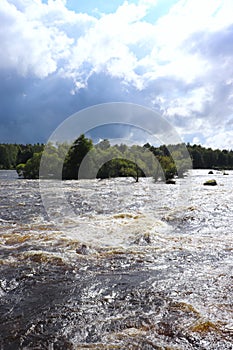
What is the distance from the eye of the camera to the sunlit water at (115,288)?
4645 mm

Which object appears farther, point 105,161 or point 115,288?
point 105,161

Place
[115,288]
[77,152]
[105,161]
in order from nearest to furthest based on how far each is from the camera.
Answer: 1. [115,288]
2. [105,161]
3. [77,152]

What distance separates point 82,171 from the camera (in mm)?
59688

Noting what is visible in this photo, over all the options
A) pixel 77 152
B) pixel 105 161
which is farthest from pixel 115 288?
pixel 77 152

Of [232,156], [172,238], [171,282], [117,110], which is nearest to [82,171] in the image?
[117,110]

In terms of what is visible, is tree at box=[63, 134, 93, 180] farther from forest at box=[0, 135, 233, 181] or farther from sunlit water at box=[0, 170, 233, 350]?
sunlit water at box=[0, 170, 233, 350]

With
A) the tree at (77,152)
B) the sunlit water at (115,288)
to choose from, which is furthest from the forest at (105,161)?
the sunlit water at (115,288)

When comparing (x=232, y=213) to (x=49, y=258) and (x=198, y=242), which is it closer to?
(x=198, y=242)

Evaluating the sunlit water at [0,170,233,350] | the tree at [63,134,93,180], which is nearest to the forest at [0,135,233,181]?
the tree at [63,134,93,180]

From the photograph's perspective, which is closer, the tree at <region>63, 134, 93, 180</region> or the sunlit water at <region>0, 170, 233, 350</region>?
the sunlit water at <region>0, 170, 233, 350</region>

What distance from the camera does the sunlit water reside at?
4.64 meters

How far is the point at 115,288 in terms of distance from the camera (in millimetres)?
6492

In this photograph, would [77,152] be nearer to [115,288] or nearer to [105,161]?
[105,161]

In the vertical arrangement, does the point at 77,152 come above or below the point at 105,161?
above
